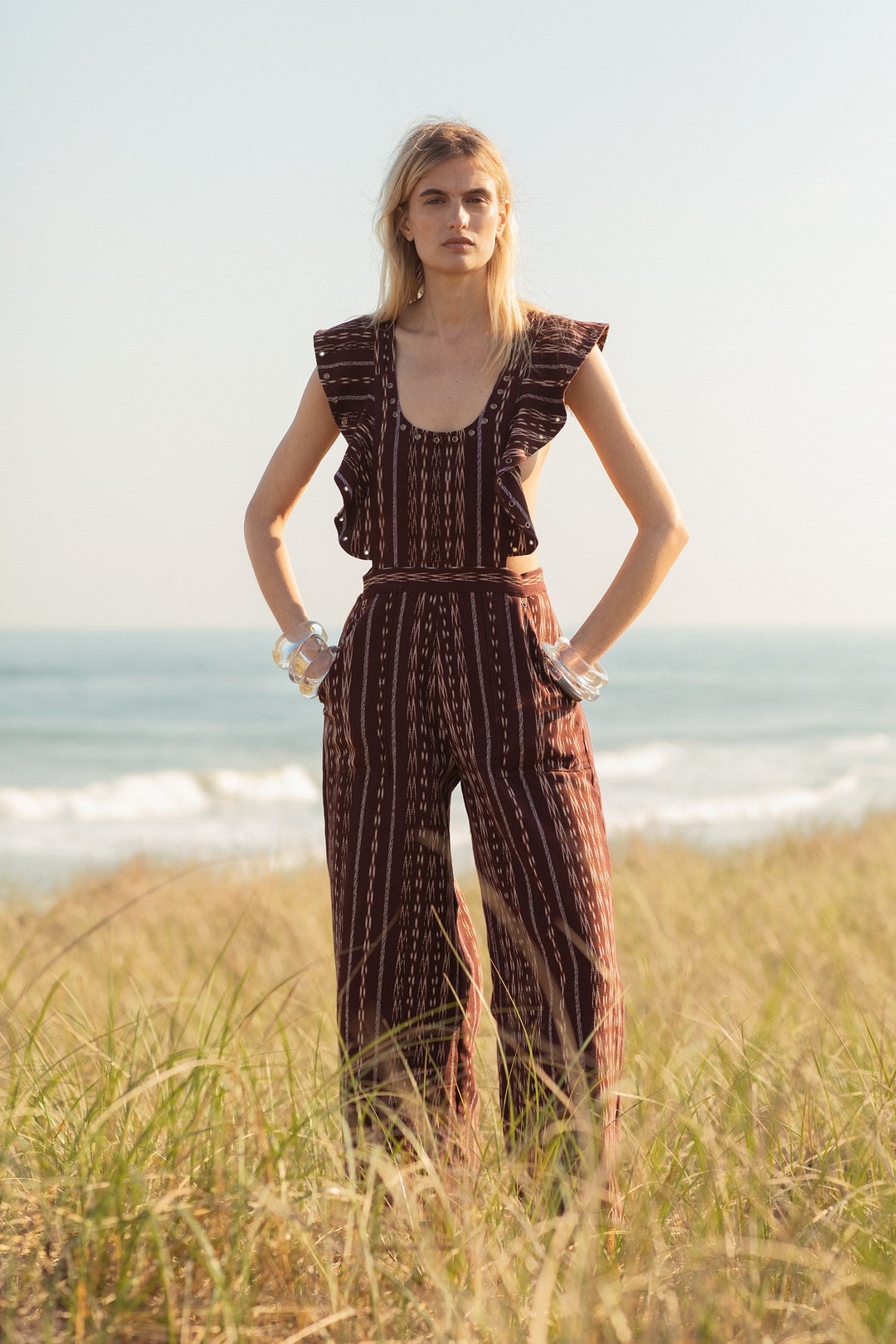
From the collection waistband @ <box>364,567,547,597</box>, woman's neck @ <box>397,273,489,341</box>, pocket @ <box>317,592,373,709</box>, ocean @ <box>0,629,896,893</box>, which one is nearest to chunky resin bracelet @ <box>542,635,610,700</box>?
waistband @ <box>364,567,547,597</box>

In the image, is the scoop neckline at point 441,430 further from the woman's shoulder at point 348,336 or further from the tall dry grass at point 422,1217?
the tall dry grass at point 422,1217

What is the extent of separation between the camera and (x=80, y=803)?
63.3 ft

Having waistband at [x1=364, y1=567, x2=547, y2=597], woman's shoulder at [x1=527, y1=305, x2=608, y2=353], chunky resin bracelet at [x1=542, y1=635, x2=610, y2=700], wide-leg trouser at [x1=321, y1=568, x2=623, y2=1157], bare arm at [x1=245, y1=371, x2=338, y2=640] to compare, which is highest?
woman's shoulder at [x1=527, y1=305, x2=608, y2=353]

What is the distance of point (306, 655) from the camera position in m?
2.52

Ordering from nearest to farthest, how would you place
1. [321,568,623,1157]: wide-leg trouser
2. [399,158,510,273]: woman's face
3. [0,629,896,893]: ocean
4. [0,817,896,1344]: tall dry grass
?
[0,817,896,1344]: tall dry grass
[321,568,623,1157]: wide-leg trouser
[399,158,510,273]: woman's face
[0,629,896,893]: ocean

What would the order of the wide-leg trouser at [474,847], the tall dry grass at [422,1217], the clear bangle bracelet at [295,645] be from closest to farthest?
1. the tall dry grass at [422,1217]
2. the wide-leg trouser at [474,847]
3. the clear bangle bracelet at [295,645]

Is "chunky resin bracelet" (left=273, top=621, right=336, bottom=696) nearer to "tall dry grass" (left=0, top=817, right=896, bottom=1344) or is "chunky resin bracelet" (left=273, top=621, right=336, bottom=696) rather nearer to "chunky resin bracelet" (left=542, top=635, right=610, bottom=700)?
"chunky resin bracelet" (left=542, top=635, right=610, bottom=700)

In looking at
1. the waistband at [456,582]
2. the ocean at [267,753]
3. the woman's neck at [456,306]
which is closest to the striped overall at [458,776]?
the waistband at [456,582]

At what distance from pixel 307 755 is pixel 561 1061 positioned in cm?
2099

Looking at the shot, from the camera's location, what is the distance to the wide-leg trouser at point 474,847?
2307 mm

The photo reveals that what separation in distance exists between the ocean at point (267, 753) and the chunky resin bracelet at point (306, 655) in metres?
4.82

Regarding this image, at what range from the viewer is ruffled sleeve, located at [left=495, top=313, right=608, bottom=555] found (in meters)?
2.33

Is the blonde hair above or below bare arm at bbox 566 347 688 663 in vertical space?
above

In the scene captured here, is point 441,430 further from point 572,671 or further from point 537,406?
point 572,671
